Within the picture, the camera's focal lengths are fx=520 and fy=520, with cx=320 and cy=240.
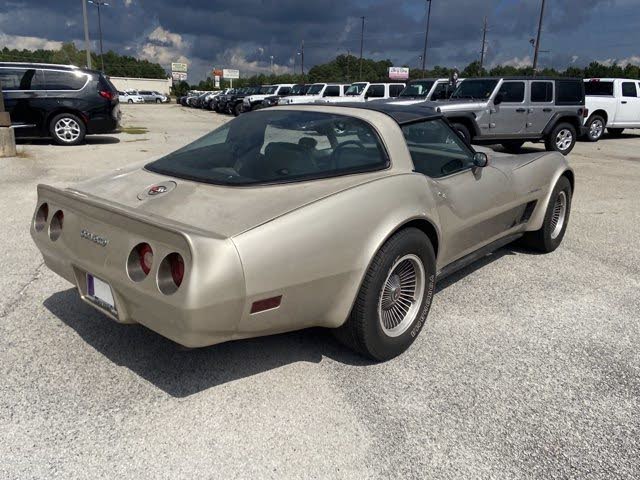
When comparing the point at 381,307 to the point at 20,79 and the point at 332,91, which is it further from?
the point at 332,91

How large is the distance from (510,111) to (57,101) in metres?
→ 9.91

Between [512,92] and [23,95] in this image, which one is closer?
[23,95]

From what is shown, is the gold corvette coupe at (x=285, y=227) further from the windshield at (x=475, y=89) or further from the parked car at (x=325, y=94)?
the parked car at (x=325, y=94)

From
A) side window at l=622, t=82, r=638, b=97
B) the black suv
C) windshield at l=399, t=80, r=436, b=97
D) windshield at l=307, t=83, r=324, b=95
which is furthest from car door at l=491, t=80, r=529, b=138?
windshield at l=307, t=83, r=324, b=95

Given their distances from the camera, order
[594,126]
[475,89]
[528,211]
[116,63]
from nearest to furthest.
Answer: [528,211] → [475,89] → [594,126] → [116,63]

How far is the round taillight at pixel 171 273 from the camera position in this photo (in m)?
2.15

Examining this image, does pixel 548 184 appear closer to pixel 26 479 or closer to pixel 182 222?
pixel 182 222

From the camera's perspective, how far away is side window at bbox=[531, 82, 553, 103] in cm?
1191

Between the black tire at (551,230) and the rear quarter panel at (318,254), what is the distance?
88.8 inches

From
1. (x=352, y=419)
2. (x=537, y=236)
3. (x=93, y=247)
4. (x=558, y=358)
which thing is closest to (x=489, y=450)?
(x=352, y=419)

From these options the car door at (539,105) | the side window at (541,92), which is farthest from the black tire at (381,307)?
the side window at (541,92)

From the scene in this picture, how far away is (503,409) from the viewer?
2492 mm

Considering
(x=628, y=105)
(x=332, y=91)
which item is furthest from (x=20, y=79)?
(x=628, y=105)

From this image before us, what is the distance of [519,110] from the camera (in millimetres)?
11734
